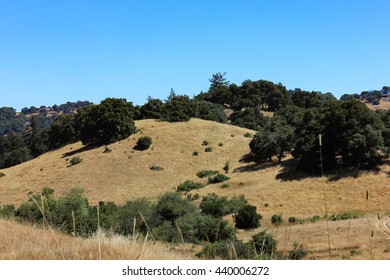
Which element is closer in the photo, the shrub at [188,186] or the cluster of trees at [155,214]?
the cluster of trees at [155,214]

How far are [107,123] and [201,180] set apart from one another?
2624 centimetres

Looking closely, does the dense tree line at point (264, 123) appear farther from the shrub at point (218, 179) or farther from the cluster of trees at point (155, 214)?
the cluster of trees at point (155, 214)

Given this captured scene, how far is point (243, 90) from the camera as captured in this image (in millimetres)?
116625

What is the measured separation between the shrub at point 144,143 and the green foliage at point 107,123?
575cm

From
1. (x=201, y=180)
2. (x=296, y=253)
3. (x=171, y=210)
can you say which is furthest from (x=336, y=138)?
(x=296, y=253)

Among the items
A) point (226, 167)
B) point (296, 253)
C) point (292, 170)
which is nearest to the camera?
point (296, 253)

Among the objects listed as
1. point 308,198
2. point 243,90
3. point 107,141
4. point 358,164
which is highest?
point 243,90

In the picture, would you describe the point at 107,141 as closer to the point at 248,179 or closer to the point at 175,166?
the point at 175,166

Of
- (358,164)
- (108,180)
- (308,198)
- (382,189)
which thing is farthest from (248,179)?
(108,180)

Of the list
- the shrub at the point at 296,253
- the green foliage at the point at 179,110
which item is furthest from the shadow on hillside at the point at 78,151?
the shrub at the point at 296,253

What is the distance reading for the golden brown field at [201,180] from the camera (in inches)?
1686

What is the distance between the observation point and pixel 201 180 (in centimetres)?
6069

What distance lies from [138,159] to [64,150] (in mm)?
22208

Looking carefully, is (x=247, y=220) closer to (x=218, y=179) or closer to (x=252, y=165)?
(x=218, y=179)
